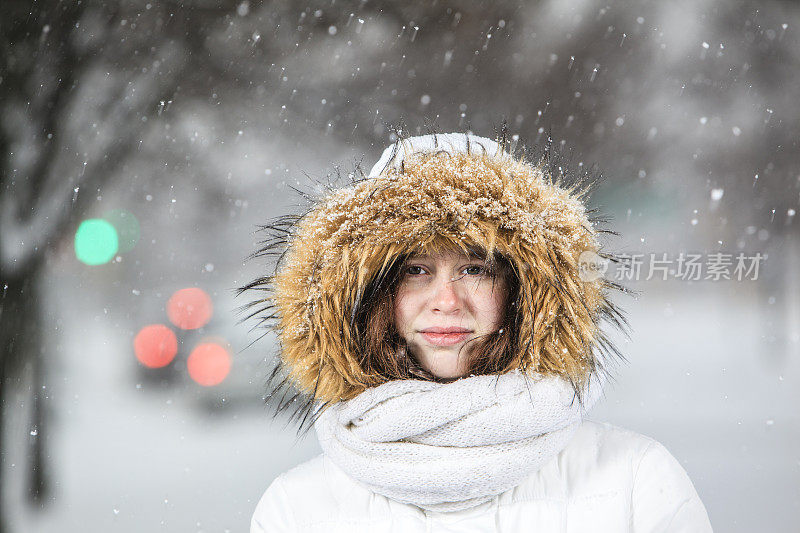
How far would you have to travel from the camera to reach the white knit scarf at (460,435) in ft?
5.13

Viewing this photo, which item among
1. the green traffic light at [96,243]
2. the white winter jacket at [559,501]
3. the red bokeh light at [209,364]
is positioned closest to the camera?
the white winter jacket at [559,501]

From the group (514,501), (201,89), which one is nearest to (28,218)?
(201,89)

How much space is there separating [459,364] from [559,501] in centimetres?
37

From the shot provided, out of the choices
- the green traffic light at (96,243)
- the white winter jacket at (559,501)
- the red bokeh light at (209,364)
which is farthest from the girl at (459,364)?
the red bokeh light at (209,364)

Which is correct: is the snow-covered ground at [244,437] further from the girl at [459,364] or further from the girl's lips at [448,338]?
the girl's lips at [448,338]

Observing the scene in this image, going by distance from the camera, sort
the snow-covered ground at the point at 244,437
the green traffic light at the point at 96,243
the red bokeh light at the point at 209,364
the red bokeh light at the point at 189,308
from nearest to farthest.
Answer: the snow-covered ground at the point at 244,437
the green traffic light at the point at 96,243
the red bokeh light at the point at 209,364
the red bokeh light at the point at 189,308

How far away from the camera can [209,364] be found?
27.7ft

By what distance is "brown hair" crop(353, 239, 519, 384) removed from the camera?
5.60ft

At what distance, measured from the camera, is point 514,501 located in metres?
1.65

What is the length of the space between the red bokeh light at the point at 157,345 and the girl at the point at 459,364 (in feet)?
24.4

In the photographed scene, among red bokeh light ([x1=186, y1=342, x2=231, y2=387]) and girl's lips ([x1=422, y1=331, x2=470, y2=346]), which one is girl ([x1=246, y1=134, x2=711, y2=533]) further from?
red bokeh light ([x1=186, y1=342, x2=231, y2=387])

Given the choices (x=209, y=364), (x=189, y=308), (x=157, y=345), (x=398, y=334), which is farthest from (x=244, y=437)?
(x=398, y=334)

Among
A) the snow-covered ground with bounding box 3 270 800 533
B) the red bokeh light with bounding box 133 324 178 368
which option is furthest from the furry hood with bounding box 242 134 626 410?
the red bokeh light with bounding box 133 324 178 368

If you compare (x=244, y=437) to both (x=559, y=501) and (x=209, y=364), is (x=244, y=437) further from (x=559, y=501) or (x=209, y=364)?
(x=559, y=501)
